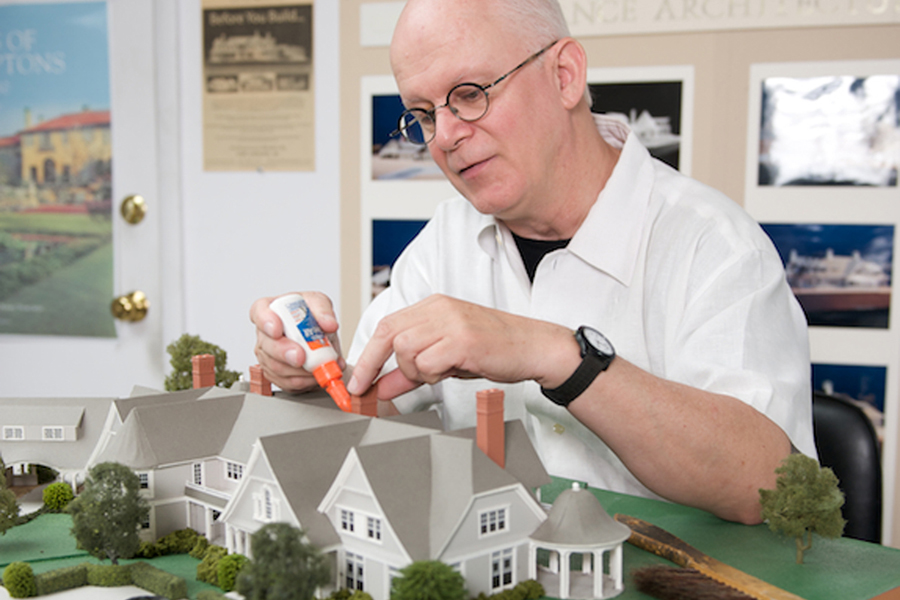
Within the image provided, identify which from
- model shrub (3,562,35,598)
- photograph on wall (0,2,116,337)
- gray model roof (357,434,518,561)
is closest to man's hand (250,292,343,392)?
gray model roof (357,434,518,561)

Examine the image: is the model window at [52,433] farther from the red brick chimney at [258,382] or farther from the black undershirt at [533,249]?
the black undershirt at [533,249]

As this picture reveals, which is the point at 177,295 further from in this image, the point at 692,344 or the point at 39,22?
the point at 692,344

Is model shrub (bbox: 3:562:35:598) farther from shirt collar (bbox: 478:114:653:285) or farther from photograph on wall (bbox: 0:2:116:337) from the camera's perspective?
photograph on wall (bbox: 0:2:116:337)

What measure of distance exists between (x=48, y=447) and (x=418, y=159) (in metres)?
1.75

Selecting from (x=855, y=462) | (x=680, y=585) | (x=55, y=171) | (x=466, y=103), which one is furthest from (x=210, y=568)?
(x=55, y=171)

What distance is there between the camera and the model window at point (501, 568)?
938 millimetres

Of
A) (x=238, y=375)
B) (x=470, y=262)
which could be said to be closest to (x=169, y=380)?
(x=238, y=375)

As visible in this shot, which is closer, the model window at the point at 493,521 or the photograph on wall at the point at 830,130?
the model window at the point at 493,521

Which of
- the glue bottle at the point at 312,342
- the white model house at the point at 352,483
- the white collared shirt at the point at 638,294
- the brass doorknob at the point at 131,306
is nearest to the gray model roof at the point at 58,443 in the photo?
the white model house at the point at 352,483

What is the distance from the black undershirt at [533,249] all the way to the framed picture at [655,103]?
0.99 meters

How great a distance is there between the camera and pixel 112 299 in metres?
3.15

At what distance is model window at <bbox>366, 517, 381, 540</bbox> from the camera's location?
2.98 feet

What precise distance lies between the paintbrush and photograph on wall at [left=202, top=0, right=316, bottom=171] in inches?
83.4

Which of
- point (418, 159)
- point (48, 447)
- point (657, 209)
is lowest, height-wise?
point (48, 447)
